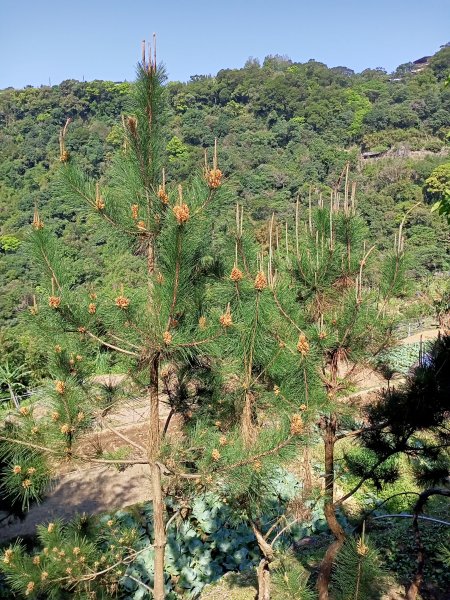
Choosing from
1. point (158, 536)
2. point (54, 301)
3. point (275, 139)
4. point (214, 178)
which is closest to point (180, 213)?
point (214, 178)

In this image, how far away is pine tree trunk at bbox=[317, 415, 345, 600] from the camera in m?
3.14

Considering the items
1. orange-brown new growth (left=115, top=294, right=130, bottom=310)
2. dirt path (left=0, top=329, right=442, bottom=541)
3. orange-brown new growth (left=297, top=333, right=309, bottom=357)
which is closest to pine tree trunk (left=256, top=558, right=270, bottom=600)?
orange-brown new growth (left=297, top=333, right=309, bottom=357)

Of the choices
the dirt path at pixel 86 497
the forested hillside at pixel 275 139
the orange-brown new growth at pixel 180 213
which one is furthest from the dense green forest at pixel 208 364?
the forested hillside at pixel 275 139

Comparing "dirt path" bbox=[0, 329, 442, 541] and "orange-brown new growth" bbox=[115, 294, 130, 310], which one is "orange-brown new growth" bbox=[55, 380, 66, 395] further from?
"dirt path" bbox=[0, 329, 442, 541]

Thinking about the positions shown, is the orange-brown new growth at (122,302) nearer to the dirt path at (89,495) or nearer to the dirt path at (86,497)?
the dirt path at (89,495)

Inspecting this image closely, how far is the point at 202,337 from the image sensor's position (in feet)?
7.52

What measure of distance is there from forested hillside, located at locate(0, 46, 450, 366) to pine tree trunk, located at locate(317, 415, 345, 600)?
14.9m

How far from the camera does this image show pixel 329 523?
126 inches

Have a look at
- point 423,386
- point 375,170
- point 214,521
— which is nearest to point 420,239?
point 375,170

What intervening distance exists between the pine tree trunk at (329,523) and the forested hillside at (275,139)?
48.8ft

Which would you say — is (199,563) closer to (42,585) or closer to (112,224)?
(42,585)

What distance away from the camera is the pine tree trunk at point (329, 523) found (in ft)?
10.3

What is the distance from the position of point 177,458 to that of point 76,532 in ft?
2.94

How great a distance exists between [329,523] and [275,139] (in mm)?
37824
